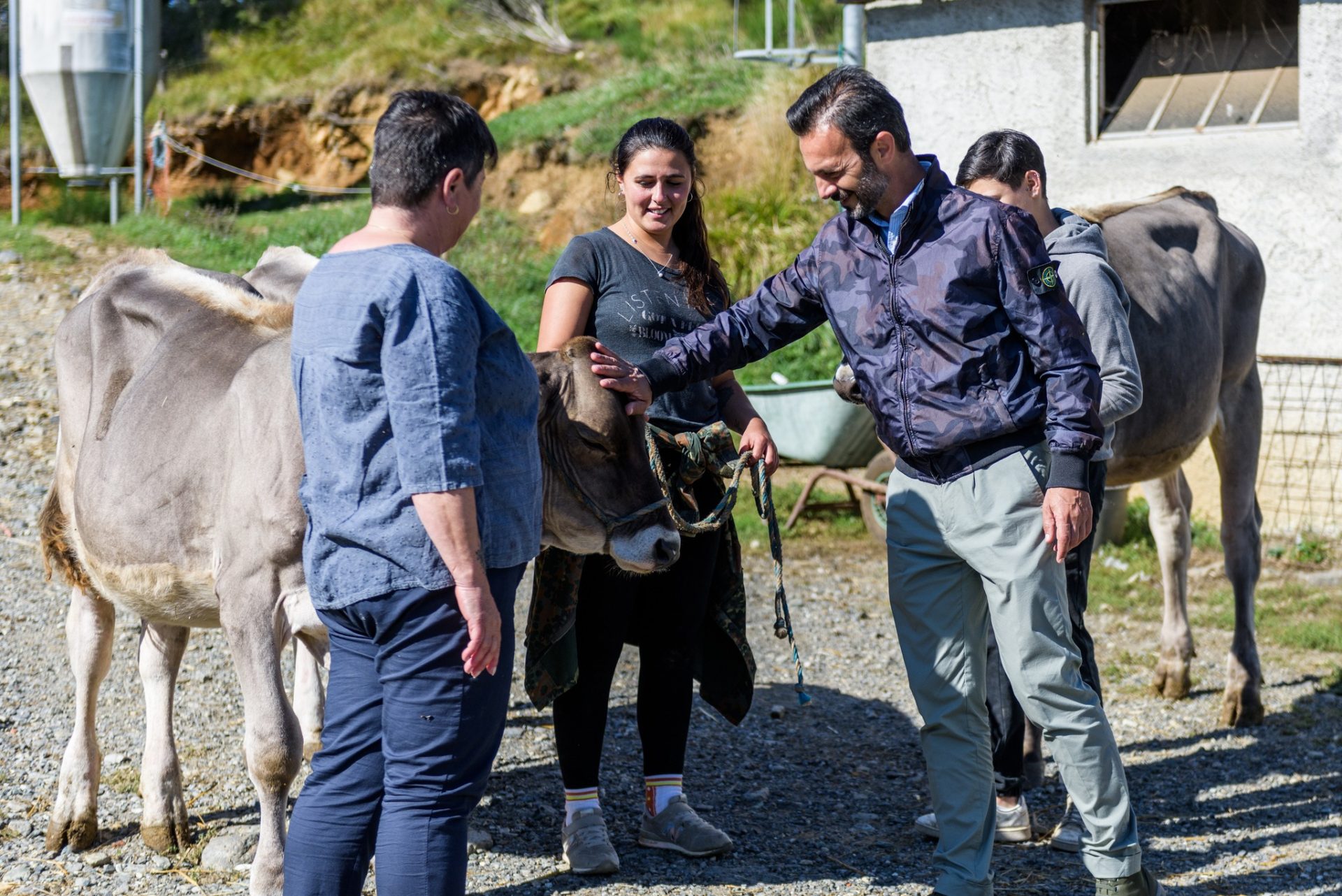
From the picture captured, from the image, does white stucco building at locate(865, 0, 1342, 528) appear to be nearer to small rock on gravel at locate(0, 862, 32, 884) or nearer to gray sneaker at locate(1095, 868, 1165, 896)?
gray sneaker at locate(1095, 868, 1165, 896)

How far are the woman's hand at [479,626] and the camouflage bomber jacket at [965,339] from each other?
1.27m

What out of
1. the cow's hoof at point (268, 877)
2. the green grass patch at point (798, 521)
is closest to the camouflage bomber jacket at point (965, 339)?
A: the cow's hoof at point (268, 877)

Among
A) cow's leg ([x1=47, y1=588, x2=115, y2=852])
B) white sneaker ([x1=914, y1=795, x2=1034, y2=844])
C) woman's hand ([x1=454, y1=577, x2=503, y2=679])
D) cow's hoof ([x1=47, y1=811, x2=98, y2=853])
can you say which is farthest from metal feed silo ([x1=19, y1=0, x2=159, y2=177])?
woman's hand ([x1=454, y1=577, x2=503, y2=679])

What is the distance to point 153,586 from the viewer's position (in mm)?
3939

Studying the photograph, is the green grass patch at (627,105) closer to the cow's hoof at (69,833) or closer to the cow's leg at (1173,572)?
the cow's leg at (1173,572)

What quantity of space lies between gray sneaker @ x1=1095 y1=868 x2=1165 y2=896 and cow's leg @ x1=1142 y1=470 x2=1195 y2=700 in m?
2.79

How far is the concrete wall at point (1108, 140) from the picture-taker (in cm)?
847

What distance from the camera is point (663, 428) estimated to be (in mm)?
3998

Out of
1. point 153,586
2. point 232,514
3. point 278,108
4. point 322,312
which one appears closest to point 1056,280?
point 322,312

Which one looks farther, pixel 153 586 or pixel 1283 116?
pixel 1283 116

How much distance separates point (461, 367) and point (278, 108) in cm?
2004

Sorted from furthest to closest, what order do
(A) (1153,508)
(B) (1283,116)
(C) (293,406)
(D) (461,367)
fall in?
1. (B) (1283,116)
2. (A) (1153,508)
3. (C) (293,406)
4. (D) (461,367)

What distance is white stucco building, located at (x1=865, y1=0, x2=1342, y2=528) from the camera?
28.0 ft

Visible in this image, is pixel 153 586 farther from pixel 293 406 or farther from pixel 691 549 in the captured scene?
pixel 691 549
